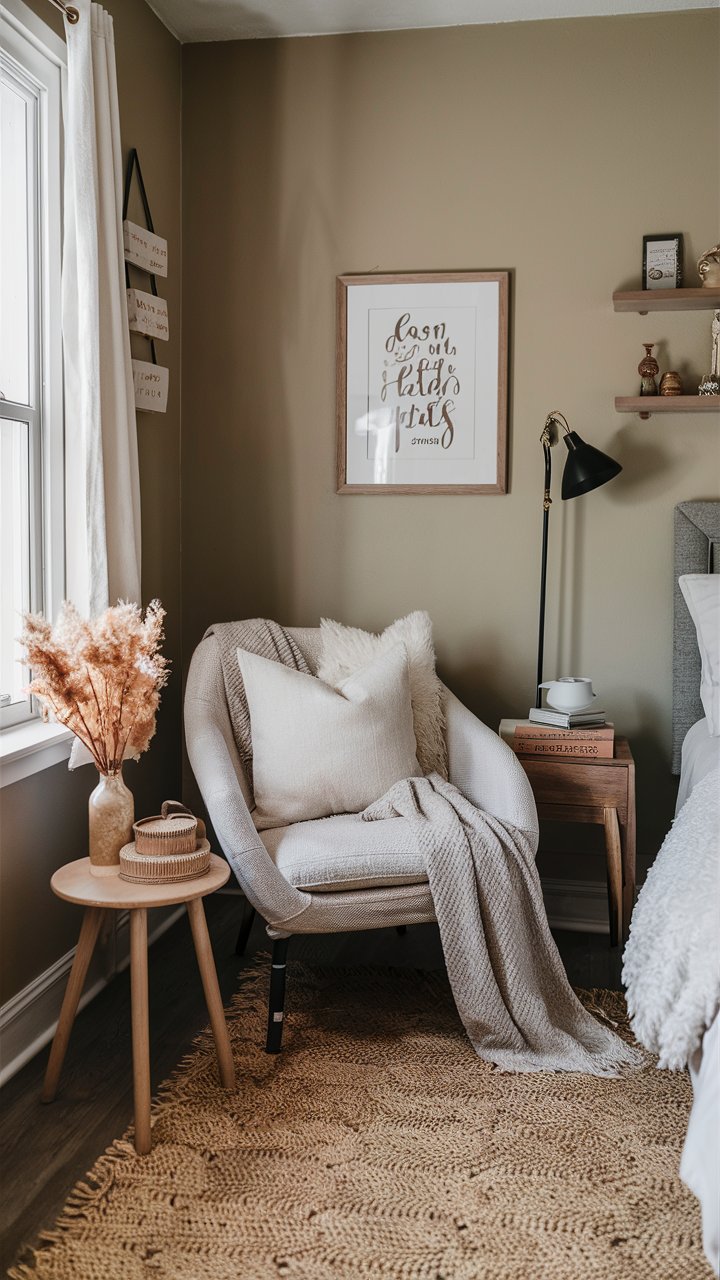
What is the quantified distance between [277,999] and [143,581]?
52.2 inches

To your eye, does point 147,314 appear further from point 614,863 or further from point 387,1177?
point 387,1177

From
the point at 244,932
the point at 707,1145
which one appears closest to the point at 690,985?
the point at 707,1145

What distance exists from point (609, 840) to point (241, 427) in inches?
67.1

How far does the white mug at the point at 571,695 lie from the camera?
2.94 meters

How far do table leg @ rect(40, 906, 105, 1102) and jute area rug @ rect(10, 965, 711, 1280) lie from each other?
0.76 ft

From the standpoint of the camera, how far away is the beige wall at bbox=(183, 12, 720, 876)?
3072mm

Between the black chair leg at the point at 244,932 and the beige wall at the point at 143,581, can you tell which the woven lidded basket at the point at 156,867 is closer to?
the beige wall at the point at 143,581

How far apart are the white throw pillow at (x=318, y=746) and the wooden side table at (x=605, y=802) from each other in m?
0.42

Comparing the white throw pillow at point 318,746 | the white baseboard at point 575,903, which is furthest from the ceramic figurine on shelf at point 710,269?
the white baseboard at point 575,903

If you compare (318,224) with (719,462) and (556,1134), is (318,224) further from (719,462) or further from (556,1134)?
(556,1134)

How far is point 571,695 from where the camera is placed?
9.66 ft

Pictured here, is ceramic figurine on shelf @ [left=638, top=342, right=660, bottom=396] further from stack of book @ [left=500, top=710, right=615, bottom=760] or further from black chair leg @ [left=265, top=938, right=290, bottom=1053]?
black chair leg @ [left=265, top=938, right=290, bottom=1053]

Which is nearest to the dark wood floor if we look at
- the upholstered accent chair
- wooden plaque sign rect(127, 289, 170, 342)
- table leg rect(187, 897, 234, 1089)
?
table leg rect(187, 897, 234, 1089)

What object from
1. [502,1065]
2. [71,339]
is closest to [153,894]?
[502,1065]
